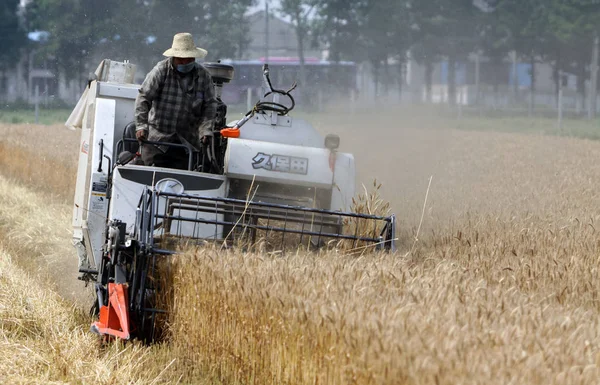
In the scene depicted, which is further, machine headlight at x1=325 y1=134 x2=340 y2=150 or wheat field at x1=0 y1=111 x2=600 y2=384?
machine headlight at x1=325 y1=134 x2=340 y2=150

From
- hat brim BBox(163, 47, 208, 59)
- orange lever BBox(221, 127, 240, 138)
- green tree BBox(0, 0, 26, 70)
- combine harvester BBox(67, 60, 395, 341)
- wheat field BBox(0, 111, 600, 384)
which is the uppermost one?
green tree BBox(0, 0, 26, 70)

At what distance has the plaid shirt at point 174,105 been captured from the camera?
8133 millimetres

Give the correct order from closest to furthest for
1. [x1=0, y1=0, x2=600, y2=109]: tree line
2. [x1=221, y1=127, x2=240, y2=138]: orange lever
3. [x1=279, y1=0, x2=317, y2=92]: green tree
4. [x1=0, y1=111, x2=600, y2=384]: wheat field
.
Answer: [x1=0, y1=111, x2=600, y2=384]: wheat field
[x1=221, y1=127, x2=240, y2=138]: orange lever
[x1=0, y1=0, x2=600, y2=109]: tree line
[x1=279, y1=0, x2=317, y2=92]: green tree

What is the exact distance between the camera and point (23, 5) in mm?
48500

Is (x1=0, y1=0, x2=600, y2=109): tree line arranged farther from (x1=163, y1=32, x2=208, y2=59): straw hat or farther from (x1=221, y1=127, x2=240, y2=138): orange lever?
(x1=221, y1=127, x2=240, y2=138): orange lever

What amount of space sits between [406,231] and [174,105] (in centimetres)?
309

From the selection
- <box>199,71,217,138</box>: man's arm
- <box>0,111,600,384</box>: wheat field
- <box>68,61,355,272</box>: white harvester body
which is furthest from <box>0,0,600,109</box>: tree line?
<box>0,111,600,384</box>: wheat field

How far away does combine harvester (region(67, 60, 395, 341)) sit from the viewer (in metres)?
6.39

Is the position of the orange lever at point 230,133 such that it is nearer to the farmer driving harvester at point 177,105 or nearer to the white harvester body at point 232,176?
the white harvester body at point 232,176

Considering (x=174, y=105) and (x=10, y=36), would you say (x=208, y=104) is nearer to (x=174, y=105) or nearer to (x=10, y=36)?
(x=174, y=105)

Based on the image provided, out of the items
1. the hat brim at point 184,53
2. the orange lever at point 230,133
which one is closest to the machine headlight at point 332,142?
the orange lever at point 230,133

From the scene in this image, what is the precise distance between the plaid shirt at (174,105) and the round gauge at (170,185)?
0.80m

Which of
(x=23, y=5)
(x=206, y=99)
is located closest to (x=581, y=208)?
(x=206, y=99)

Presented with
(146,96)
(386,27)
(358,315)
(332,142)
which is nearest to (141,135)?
(146,96)
